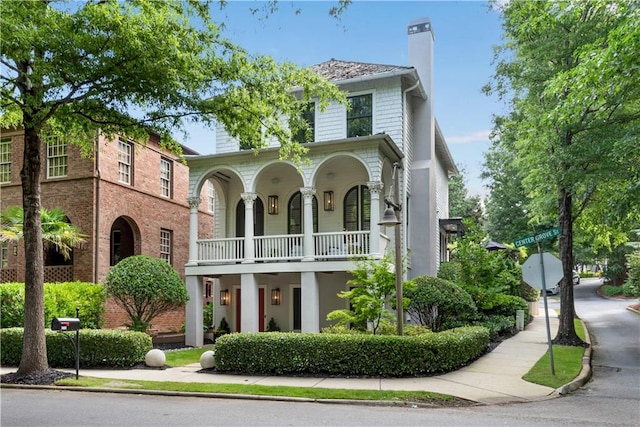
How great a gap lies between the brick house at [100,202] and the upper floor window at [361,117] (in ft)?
24.2

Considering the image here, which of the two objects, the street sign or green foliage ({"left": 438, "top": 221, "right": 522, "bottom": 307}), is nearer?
the street sign

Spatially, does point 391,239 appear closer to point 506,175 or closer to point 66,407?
point 66,407

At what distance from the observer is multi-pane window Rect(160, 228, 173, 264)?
79.3 feet

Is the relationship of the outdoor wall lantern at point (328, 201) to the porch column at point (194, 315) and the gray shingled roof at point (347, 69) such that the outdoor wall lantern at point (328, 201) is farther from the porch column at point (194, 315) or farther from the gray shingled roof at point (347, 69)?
the porch column at point (194, 315)

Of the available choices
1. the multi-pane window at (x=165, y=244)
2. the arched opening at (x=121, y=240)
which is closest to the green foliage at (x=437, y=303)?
the multi-pane window at (x=165, y=244)

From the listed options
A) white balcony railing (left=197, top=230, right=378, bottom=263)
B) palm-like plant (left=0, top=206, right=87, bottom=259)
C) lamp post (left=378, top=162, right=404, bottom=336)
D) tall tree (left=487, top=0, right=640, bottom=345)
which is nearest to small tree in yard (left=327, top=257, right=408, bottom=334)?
lamp post (left=378, top=162, right=404, bottom=336)

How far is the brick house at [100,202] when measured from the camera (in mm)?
19906

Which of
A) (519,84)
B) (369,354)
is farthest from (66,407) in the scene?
(519,84)

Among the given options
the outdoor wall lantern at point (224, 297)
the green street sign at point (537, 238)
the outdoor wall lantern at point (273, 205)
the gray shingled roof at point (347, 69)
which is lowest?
the outdoor wall lantern at point (224, 297)

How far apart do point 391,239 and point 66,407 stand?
41.9ft

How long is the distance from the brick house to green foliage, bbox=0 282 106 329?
168 centimetres

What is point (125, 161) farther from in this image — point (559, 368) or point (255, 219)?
point (559, 368)

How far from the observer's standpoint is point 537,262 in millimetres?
10875

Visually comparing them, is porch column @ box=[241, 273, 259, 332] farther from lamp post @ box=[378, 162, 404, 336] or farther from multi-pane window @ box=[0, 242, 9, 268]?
multi-pane window @ box=[0, 242, 9, 268]
